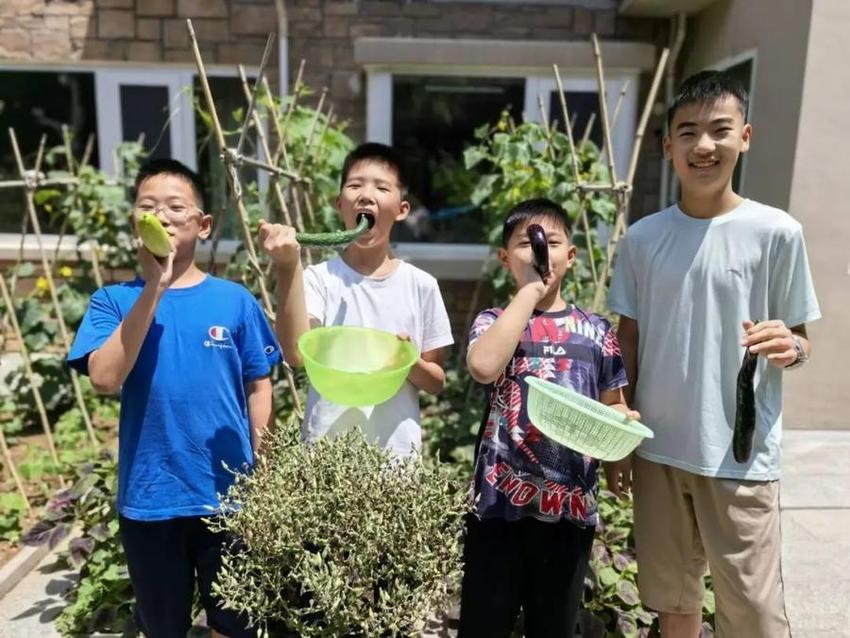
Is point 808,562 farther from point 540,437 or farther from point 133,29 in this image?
point 133,29

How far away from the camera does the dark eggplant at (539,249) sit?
1.61m

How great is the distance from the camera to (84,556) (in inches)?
95.0

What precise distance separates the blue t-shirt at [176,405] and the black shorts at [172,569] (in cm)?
5

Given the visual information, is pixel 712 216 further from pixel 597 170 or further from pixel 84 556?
pixel 84 556

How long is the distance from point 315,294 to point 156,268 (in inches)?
17.1

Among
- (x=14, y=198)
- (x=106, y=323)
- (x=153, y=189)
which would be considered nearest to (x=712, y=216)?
(x=153, y=189)

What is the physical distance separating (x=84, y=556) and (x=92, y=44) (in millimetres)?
4329

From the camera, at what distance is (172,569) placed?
1.68 metres

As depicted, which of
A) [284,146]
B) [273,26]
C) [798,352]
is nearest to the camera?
[798,352]

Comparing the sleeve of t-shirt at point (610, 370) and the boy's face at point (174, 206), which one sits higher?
the boy's face at point (174, 206)

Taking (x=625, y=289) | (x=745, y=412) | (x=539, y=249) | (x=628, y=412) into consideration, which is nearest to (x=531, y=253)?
(x=539, y=249)

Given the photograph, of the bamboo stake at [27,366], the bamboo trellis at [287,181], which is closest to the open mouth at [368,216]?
the bamboo trellis at [287,181]

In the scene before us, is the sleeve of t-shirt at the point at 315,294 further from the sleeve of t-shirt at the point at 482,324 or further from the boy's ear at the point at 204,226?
the sleeve of t-shirt at the point at 482,324

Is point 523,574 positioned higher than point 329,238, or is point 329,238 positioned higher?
point 329,238
